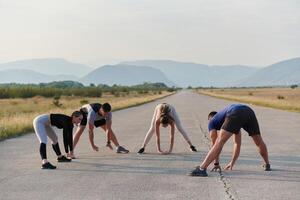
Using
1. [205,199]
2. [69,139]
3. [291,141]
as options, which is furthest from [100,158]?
[291,141]

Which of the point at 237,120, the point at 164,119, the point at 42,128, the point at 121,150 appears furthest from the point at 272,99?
the point at 237,120

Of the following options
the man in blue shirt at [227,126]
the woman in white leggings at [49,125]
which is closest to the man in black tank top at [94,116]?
the woman in white leggings at [49,125]

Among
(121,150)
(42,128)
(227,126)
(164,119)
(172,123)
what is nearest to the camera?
(227,126)

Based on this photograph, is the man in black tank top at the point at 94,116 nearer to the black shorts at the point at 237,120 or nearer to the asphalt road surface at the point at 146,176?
the asphalt road surface at the point at 146,176

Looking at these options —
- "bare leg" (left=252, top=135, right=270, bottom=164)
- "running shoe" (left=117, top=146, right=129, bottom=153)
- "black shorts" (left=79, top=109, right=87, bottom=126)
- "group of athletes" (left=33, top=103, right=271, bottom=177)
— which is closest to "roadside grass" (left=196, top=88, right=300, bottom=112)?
"running shoe" (left=117, top=146, right=129, bottom=153)

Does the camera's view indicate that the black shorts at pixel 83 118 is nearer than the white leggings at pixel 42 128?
No

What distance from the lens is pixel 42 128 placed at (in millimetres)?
11141

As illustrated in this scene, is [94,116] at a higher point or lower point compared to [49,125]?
higher

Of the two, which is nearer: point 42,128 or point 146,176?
point 146,176

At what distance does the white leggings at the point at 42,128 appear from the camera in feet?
36.2

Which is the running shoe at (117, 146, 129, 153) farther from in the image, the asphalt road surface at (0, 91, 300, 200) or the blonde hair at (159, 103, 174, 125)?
the blonde hair at (159, 103, 174, 125)

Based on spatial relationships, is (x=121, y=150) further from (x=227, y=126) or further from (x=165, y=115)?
(x=227, y=126)

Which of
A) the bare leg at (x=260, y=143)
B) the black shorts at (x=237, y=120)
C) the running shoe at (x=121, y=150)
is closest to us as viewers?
the black shorts at (x=237, y=120)

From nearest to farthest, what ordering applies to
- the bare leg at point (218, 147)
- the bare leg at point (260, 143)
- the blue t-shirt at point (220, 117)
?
the bare leg at point (218, 147)
the blue t-shirt at point (220, 117)
the bare leg at point (260, 143)
